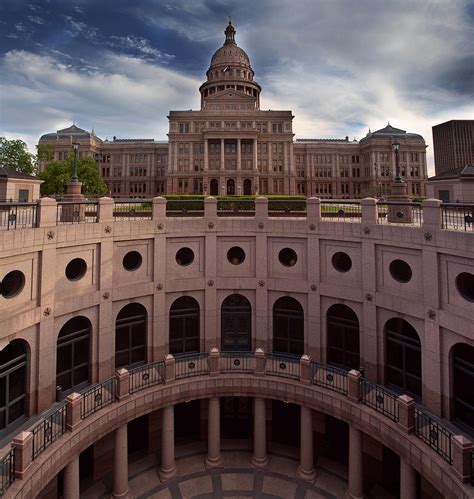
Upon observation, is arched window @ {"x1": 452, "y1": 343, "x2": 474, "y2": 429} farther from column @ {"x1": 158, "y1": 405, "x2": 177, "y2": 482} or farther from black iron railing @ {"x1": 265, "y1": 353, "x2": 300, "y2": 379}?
column @ {"x1": 158, "y1": 405, "x2": 177, "y2": 482}

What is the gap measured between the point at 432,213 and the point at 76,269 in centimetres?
1518

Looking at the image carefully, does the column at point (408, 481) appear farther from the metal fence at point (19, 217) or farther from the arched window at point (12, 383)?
the metal fence at point (19, 217)

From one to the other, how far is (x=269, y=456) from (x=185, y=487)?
4.37m

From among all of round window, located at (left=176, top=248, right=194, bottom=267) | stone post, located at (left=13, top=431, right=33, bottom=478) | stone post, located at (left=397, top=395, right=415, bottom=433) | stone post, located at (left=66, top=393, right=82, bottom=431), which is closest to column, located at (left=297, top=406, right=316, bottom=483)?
stone post, located at (left=397, top=395, right=415, bottom=433)

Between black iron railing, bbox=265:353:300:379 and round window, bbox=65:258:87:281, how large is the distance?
9.65 metres

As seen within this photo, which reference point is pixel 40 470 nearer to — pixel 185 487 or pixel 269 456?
pixel 185 487

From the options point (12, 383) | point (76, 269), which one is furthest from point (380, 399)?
point (12, 383)

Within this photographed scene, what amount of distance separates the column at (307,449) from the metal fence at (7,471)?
1098cm

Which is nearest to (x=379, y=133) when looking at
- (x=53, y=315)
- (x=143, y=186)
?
(x=143, y=186)

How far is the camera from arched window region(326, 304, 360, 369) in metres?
17.6

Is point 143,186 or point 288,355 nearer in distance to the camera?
point 288,355

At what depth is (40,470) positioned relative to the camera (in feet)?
36.6

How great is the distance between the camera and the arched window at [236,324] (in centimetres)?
1961

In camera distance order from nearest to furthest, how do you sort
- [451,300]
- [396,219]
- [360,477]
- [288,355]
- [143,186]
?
[451,300] < [360,477] < [396,219] < [288,355] < [143,186]
